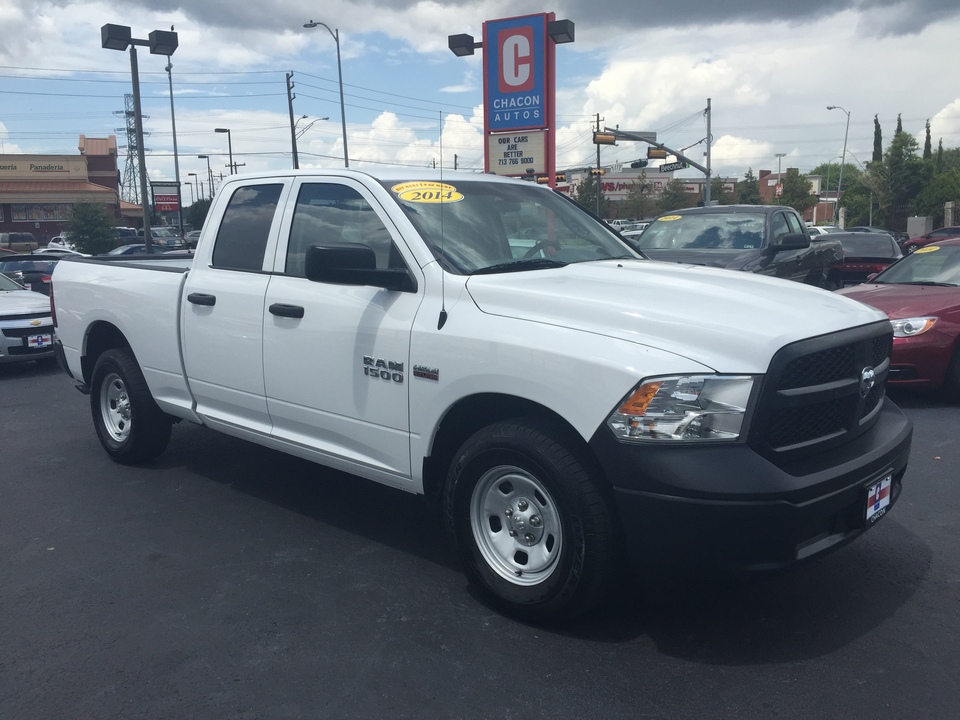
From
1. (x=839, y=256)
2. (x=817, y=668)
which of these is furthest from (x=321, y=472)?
(x=839, y=256)

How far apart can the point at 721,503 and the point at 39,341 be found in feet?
33.0

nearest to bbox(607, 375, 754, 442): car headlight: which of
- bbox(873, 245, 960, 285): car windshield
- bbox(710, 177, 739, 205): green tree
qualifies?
bbox(873, 245, 960, 285): car windshield

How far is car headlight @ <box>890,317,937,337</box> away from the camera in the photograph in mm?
7500

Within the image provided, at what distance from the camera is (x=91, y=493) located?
5.65 m

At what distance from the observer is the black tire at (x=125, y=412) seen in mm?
5883

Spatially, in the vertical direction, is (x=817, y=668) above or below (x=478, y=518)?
below

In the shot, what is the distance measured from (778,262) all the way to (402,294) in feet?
24.6

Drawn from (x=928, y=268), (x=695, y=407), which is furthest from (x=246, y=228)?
(x=928, y=268)

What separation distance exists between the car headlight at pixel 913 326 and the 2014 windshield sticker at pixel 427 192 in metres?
4.81

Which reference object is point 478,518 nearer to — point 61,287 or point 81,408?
point 61,287

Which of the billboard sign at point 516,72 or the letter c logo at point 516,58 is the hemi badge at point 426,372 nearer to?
the billboard sign at point 516,72

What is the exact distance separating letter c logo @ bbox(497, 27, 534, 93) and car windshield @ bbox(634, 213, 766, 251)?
716 cm

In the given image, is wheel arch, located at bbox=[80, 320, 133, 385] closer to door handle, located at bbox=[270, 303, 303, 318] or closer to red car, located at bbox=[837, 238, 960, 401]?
door handle, located at bbox=[270, 303, 303, 318]

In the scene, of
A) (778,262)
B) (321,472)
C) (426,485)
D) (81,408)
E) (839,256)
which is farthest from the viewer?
(839,256)
